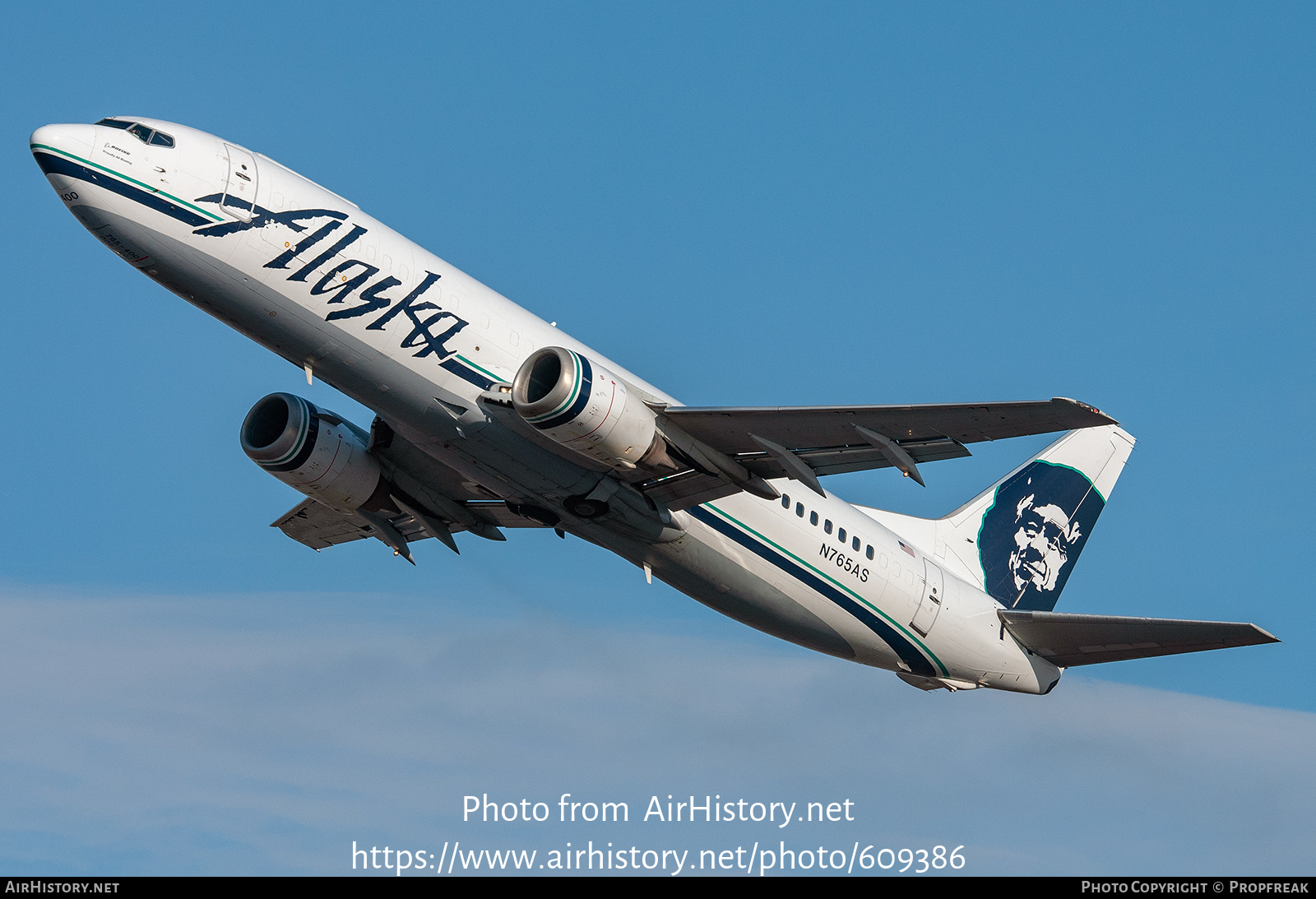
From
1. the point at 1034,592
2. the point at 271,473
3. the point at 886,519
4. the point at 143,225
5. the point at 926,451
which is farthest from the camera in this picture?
the point at 1034,592

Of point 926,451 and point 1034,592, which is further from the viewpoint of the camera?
point 1034,592

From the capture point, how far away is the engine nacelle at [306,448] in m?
29.5

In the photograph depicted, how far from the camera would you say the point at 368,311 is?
25.1 meters

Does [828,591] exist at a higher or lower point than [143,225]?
lower

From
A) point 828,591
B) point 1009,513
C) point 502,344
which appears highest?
point 1009,513

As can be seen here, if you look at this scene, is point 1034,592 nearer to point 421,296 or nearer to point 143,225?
point 421,296

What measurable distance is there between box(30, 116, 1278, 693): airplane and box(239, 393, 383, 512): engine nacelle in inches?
1.9

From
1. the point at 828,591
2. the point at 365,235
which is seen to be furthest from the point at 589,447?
the point at 828,591

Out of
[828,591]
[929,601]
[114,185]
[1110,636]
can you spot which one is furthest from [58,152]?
[1110,636]

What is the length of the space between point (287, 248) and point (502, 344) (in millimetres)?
4294

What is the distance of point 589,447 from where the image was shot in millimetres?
25281

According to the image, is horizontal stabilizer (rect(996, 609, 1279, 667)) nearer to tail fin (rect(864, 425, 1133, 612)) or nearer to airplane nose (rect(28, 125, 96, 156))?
tail fin (rect(864, 425, 1133, 612))

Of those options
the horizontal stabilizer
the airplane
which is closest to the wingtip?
the airplane

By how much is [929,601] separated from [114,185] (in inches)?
775
